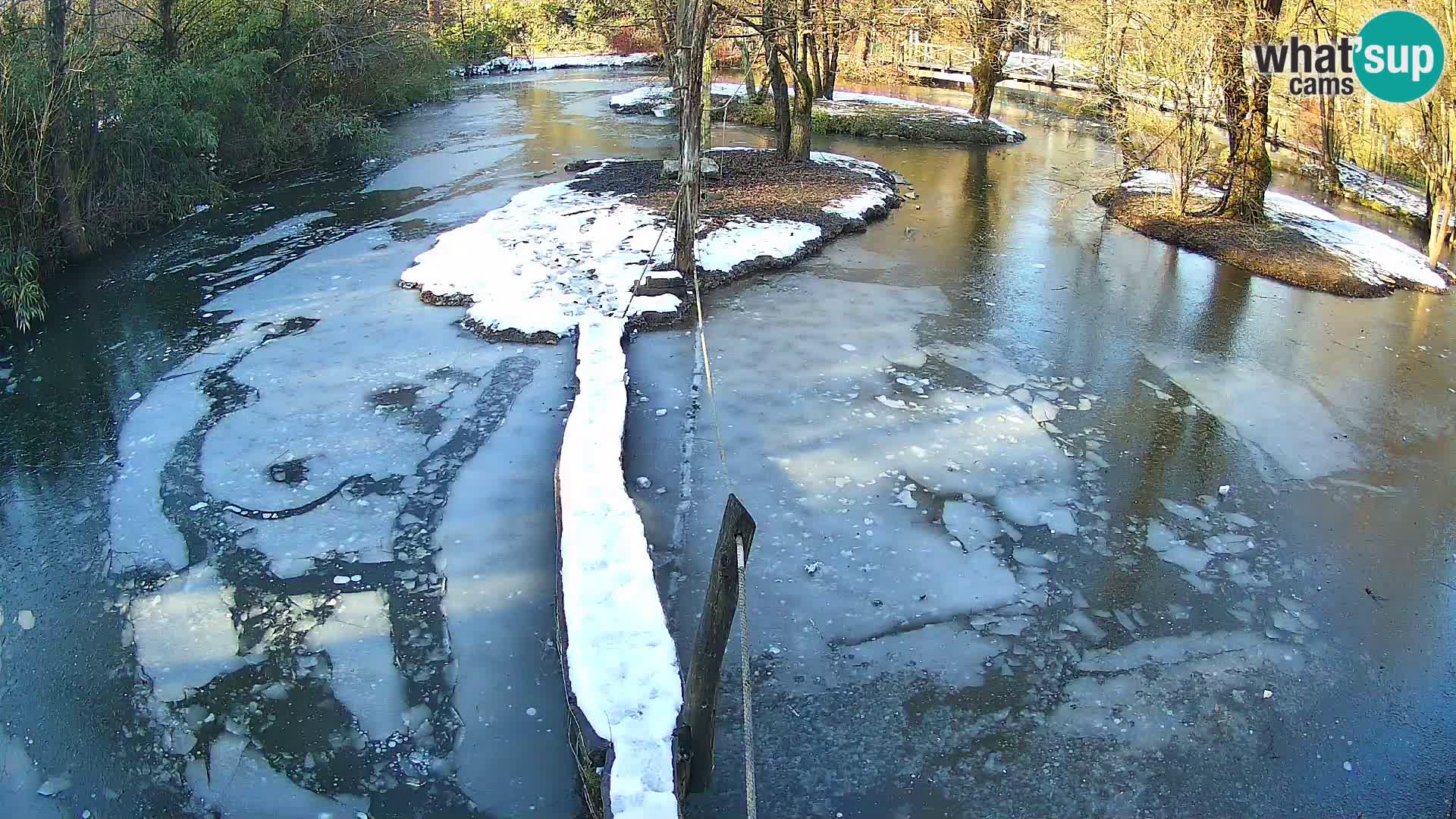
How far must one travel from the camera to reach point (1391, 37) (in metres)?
14.1

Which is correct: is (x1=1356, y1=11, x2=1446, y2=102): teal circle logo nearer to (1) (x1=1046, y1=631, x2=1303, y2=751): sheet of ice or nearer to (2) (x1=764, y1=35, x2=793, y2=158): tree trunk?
(2) (x1=764, y1=35, x2=793, y2=158): tree trunk

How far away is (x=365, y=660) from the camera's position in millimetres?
5402

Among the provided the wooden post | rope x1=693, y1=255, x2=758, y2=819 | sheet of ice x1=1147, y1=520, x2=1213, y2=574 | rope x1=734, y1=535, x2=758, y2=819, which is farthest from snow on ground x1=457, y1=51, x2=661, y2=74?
the wooden post

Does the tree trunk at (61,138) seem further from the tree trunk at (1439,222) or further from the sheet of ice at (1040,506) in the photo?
the tree trunk at (1439,222)

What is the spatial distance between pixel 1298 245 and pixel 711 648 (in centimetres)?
1265

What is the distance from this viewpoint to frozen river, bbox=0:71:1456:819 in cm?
475

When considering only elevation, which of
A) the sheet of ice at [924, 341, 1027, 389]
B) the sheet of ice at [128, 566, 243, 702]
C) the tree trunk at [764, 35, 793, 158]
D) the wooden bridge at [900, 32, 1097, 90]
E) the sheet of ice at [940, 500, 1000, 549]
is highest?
the wooden bridge at [900, 32, 1097, 90]

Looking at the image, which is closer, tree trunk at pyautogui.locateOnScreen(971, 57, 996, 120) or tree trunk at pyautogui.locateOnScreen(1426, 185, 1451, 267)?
tree trunk at pyautogui.locateOnScreen(1426, 185, 1451, 267)

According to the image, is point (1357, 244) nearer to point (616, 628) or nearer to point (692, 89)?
point (692, 89)

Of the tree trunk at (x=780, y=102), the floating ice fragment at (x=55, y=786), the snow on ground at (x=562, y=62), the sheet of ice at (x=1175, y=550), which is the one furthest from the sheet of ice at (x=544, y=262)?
the snow on ground at (x=562, y=62)

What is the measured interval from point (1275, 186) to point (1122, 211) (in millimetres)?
4510

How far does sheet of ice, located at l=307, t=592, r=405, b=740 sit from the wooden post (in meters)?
1.62

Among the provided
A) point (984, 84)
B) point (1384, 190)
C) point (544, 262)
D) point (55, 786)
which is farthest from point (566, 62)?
point (55, 786)

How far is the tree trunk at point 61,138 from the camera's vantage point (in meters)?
11.8
